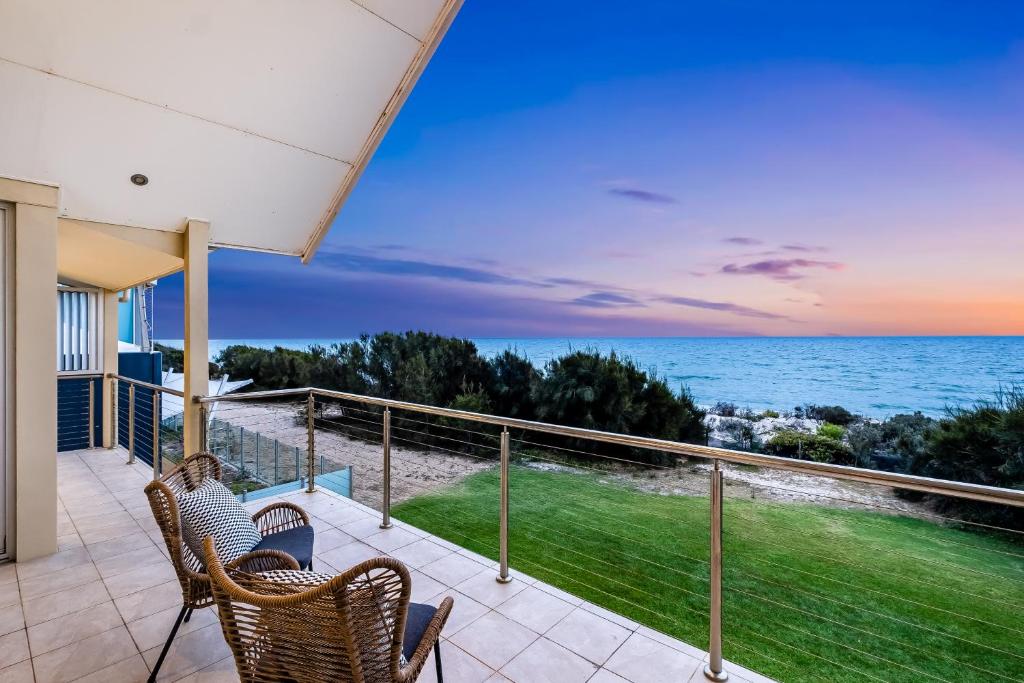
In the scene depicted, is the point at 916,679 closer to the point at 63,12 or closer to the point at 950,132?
the point at 63,12

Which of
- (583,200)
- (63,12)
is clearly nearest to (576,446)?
(583,200)

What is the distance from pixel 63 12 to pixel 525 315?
19738 mm

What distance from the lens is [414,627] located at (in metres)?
1.57

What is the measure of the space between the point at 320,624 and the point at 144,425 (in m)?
6.00

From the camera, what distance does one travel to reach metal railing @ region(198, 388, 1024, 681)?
2033mm

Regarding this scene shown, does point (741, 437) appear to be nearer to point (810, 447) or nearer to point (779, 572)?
point (810, 447)

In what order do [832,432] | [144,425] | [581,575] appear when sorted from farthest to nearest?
[832,432], [144,425], [581,575]

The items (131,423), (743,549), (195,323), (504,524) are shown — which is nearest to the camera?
(504,524)

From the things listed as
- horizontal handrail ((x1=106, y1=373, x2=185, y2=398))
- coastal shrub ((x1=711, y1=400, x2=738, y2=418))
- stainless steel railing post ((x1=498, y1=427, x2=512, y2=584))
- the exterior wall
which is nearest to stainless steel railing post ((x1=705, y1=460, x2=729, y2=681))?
stainless steel railing post ((x1=498, y1=427, x2=512, y2=584))

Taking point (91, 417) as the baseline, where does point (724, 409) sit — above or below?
below

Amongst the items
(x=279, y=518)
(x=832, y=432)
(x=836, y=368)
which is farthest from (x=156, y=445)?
(x=836, y=368)

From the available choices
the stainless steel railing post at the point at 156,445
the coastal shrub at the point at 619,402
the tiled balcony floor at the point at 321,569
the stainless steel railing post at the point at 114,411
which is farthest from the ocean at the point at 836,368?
the tiled balcony floor at the point at 321,569

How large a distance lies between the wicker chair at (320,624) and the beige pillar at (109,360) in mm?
6408

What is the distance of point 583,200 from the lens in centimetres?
1409
